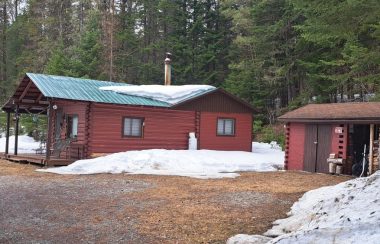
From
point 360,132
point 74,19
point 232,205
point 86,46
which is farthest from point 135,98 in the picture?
point 74,19

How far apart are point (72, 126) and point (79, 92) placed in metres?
2.00

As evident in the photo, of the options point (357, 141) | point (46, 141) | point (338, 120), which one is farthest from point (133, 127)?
point (357, 141)

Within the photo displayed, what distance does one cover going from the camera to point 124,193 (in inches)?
406

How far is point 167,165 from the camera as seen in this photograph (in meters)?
15.9

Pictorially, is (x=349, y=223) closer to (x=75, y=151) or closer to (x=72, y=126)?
(x=75, y=151)

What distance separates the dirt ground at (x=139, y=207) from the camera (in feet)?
21.5

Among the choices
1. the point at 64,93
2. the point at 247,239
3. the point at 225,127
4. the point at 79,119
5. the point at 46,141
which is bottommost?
the point at 247,239

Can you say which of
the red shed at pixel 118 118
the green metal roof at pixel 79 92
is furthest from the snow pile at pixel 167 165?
the green metal roof at pixel 79 92

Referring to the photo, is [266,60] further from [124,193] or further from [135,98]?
[124,193]

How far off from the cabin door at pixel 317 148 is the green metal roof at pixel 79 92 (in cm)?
685

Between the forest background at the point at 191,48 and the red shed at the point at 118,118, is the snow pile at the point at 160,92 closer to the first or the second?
the red shed at the point at 118,118

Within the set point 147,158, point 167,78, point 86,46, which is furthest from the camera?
point 86,46

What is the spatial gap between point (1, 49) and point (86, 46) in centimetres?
1585

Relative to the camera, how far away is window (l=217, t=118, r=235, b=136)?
2200 cm
